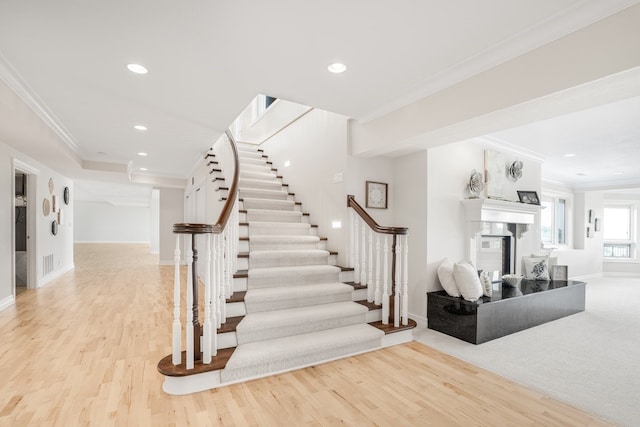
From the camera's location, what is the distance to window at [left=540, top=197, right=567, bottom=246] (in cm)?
759

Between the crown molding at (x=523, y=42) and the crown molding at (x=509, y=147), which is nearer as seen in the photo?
the crown molding at (x=523, y=42)

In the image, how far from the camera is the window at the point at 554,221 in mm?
7594

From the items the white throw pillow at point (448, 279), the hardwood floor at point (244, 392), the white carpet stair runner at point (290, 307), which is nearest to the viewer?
the hardwood floor at point (244, 392)

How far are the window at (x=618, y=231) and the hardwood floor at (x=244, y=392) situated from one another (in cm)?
934

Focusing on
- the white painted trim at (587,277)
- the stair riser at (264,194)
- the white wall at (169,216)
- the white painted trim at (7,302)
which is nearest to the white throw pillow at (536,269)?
the white painted trim at (587,277)

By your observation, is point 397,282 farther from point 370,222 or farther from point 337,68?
point 337,68

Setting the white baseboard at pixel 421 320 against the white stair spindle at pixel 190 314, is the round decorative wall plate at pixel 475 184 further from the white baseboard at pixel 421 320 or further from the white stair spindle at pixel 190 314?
the white stair spindle at pixel 190 314

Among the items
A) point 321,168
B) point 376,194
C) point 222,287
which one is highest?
point 321,168

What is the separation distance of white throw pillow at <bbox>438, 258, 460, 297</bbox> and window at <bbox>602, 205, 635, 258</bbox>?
27.9 feet

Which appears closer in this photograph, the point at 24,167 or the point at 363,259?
the point at 363,259

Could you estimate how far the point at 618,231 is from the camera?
8.91 m

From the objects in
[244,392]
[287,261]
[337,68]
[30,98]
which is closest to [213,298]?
[244,392]

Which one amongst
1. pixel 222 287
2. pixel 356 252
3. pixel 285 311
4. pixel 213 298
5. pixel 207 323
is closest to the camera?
pixel 207 323

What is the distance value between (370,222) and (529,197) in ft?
11.1
